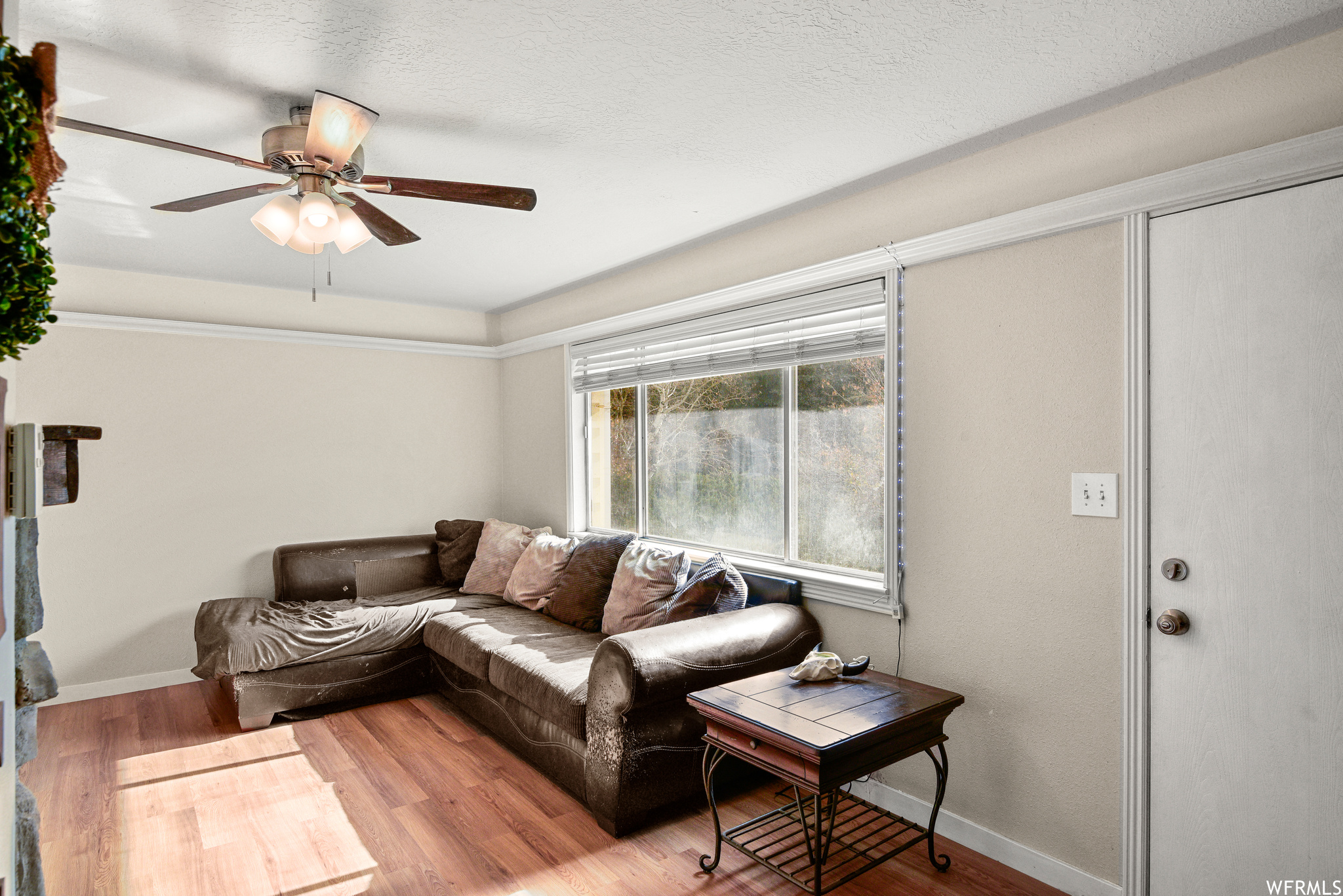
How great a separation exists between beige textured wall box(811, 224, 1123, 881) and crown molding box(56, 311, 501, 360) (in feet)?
11.8

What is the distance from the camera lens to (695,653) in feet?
8.45

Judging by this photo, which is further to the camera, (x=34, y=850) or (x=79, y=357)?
(x=79, y=357)

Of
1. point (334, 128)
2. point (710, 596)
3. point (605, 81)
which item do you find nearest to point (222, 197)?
point (334, 128)

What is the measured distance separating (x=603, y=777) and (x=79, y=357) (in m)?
3.68

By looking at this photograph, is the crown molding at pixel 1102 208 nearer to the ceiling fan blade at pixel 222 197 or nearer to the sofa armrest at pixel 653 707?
the sofa armrest at pixel 653 707

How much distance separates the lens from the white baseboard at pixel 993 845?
2.10 metres

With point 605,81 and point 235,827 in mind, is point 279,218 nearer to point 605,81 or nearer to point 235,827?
point 605,81

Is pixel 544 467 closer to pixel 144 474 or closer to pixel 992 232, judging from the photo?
pixel 144 474

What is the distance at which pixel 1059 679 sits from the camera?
2176mm

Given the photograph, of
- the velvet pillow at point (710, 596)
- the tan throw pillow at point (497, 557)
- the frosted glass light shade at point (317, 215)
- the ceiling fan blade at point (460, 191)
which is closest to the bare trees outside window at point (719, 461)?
the velvet pillow at point (710, 596)

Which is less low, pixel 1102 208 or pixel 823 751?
pixel 1102 208

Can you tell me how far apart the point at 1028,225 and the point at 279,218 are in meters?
2.29

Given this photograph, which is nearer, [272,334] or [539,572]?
[539,572]

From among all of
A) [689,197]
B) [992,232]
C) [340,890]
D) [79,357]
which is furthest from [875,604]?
[79,357]
